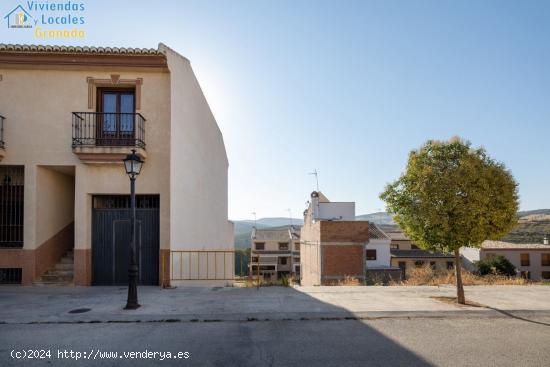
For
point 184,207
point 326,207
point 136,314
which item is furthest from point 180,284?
point 326,207

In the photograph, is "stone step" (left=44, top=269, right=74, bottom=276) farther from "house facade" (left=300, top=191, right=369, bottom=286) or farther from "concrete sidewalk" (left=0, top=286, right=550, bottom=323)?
"house facade" (left=300, top=191, right=369, bottom=286)

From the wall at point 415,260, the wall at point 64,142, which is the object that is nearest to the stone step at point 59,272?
the wall at point 64,142

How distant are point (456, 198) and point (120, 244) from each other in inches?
388

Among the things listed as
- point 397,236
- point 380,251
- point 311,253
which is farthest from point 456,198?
point 397,236

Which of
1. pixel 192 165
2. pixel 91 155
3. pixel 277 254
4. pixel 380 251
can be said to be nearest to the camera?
pixel 91 155

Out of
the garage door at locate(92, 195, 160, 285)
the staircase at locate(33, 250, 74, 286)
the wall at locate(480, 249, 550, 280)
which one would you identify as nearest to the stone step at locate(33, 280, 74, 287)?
A: the staircase at locate(33, 250, 74, 286)

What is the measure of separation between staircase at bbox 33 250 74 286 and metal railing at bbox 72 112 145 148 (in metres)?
4.22

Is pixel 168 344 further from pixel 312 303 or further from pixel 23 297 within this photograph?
pixel 23 297

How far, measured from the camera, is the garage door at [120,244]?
35.4 feet

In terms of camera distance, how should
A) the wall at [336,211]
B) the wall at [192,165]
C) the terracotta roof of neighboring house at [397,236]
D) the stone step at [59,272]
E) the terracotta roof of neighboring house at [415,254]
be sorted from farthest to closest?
the terracotta roof of neighboring house at [397,236]
the terracotta roof of neighboring house at [415,254]
the wall at [336,211]
the stone step at [59,272]
the wall at [192,165]

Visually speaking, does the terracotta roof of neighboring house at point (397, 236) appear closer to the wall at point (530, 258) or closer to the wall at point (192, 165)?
the wall at point (530, 258)

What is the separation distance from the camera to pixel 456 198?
7871 millimetres

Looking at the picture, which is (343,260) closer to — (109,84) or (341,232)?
(341,232)

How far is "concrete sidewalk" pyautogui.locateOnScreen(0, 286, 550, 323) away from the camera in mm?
7016
